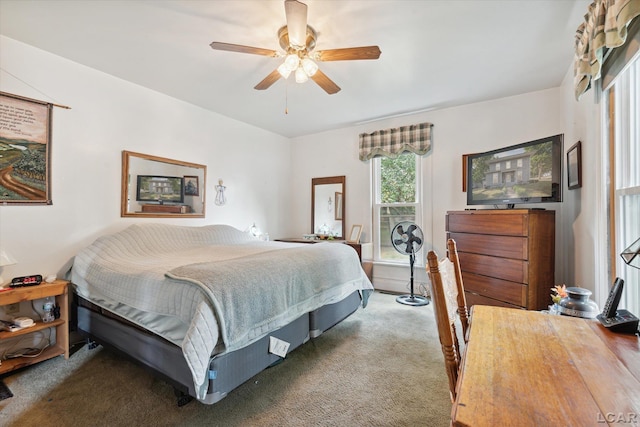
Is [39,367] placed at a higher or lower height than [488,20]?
lower

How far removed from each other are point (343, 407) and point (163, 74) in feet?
10.6

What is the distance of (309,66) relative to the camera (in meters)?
2.02

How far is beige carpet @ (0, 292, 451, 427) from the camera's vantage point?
1582mm

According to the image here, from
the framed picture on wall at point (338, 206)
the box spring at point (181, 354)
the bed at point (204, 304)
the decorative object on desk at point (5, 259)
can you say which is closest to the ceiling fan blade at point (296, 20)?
the bed at point (204, 304)

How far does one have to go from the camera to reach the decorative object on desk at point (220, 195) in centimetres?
385

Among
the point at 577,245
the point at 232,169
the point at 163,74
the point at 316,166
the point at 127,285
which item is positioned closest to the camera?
the point at 127,285

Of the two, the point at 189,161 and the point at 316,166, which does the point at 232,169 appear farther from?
the point at 316,166

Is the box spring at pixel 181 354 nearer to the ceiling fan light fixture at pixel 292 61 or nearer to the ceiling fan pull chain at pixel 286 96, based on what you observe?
the ceiling fan light fixture at pixel 292 61

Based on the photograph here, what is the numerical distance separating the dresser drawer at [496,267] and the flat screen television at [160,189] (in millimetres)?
3291

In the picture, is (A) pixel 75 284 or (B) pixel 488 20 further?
(A) pixel 75 284

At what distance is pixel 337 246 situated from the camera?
2873 mm

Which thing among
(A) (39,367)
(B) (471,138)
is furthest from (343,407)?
(B) (471,138)

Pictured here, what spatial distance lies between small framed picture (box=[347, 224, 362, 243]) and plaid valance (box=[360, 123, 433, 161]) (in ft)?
3.42

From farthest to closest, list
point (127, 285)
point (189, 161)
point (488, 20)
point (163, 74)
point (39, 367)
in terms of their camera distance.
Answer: point (189, 161)
point (163, 74)
point (39, 367)
point (488, 20)
point (127, 285)
